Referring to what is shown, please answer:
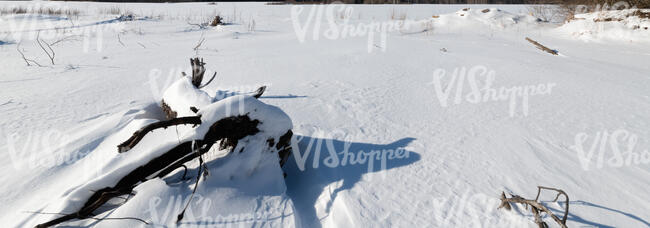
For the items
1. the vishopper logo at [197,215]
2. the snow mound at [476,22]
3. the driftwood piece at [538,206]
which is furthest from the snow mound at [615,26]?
the vishopper logo at [197,215]

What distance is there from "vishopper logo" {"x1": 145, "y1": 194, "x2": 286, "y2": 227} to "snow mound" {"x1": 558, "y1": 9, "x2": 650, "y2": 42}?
731 centimetres

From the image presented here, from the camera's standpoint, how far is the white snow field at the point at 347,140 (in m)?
1.08

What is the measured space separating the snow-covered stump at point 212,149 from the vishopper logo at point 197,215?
0.03m

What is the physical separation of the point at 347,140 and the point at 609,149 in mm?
1316

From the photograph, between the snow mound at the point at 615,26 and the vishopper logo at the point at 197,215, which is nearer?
the vishopper logo at the point at 197,215

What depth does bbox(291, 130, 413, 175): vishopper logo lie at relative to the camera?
1423mm

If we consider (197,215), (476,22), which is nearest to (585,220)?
(197,215)

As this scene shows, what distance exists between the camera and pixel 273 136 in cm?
132

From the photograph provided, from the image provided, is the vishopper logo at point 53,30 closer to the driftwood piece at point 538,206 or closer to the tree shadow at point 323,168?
the tree shadow at point 323,168

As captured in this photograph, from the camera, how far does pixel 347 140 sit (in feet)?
5.36

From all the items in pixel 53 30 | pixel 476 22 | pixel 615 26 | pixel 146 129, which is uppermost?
pixel 476 22

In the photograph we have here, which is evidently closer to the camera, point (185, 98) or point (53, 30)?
point (185, 98)

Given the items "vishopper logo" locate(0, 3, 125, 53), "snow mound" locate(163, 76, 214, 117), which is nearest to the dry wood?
"snow mound" locate(163, 76, 214, 117)

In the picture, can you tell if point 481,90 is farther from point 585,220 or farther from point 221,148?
point 221,148
